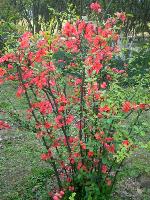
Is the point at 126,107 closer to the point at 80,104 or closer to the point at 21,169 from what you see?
the point at 80,104

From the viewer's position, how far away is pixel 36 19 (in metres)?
20.9

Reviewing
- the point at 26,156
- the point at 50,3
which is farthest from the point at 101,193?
the point at 50,3

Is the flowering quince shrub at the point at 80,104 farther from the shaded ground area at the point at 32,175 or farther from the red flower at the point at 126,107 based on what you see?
the shaded ground area at the point at 32,175

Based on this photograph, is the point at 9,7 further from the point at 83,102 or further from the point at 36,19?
the point at 83,102

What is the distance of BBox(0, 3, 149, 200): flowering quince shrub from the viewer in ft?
15.1

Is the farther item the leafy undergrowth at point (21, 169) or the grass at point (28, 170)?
the leafy undergrowth at point (21, 169)

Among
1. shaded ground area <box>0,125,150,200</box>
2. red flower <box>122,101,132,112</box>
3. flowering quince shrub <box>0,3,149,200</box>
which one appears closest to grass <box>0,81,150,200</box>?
shaded ground area <box>0,125,150,200</box>

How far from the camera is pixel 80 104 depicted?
16.2 feet

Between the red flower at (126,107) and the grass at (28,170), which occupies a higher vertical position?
the red flower at (126,107)

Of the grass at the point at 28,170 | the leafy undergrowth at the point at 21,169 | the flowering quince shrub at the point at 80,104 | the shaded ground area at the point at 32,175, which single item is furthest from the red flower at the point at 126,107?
the leafy undergrowth at the point at 21,169

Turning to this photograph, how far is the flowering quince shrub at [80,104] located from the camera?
459 centimetres

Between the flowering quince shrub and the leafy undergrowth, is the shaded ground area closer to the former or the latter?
the leafy undergrowth

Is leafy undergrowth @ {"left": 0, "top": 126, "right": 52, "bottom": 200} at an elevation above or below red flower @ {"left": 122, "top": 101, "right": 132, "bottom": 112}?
below

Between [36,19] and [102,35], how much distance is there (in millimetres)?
16432
